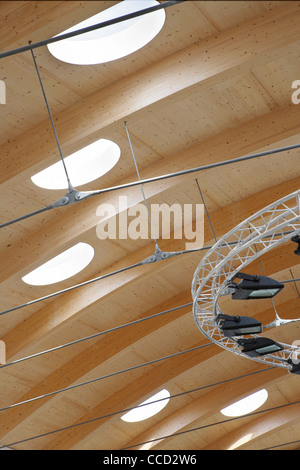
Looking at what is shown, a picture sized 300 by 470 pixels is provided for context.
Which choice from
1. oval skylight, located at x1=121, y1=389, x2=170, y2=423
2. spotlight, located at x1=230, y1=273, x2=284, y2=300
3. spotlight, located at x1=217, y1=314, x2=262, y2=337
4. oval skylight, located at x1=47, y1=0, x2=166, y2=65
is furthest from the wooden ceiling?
spotlight, located at x1=217, y1=314, x2=262, y2=337

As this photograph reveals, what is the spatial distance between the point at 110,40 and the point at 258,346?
8503 mm

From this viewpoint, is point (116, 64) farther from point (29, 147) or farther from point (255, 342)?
point (255, 342)

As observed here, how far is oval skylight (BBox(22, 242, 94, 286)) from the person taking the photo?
19.9m

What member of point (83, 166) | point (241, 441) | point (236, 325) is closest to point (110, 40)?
point (83, 166)

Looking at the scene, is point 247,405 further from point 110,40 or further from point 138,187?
point 110,40

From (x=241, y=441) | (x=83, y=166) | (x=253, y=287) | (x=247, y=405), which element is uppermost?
(x=83, y=166)

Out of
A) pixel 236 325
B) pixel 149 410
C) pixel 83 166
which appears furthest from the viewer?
pixel 149 410

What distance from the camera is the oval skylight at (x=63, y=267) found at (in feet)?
65.3

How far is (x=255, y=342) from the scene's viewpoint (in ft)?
56.5

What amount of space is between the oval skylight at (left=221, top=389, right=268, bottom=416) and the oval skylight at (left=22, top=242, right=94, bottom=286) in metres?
13.8

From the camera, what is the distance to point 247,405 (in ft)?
103

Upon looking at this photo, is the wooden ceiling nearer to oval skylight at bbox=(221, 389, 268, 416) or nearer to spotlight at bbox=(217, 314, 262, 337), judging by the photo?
spotlight at bbox=(217, 314, 262, 337)

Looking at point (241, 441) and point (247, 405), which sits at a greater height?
point (247, 405)
